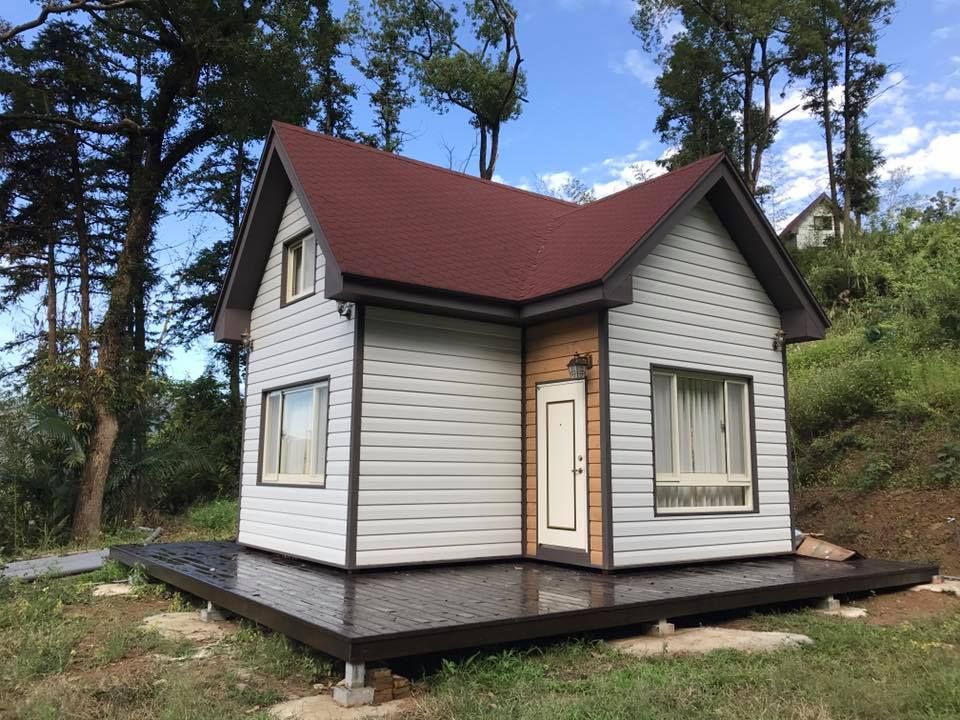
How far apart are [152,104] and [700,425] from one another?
13869 millimetres

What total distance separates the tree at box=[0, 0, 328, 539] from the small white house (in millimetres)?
7023

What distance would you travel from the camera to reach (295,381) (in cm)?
857

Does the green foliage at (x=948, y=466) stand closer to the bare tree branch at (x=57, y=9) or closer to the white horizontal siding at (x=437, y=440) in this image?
the white horizontal siding at (x=437, y=440)

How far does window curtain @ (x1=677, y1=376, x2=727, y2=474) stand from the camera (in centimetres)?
812

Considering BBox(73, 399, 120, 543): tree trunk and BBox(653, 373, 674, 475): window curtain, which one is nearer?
BBox(653, 373, 674, 475): window curtain

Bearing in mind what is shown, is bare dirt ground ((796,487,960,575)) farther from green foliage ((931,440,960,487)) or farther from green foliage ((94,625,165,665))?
green foliage ((94,625,165,665))

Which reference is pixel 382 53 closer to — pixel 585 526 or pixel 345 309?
pixel 345 309

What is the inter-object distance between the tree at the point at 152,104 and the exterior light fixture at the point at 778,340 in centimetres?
1177

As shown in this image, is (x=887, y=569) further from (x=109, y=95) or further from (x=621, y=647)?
(x=109, y=95)

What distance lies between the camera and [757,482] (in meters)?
8.59

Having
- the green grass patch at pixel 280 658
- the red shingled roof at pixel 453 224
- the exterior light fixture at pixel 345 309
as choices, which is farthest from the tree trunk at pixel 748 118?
the green grass patch at pixel 280 658

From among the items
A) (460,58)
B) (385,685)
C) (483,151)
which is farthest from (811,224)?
(385,685)

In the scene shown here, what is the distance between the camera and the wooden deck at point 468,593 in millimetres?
4777

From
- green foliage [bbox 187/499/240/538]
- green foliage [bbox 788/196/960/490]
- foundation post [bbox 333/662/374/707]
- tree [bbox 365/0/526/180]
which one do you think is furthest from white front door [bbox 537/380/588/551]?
tree [bbox 365/0/526/180]
